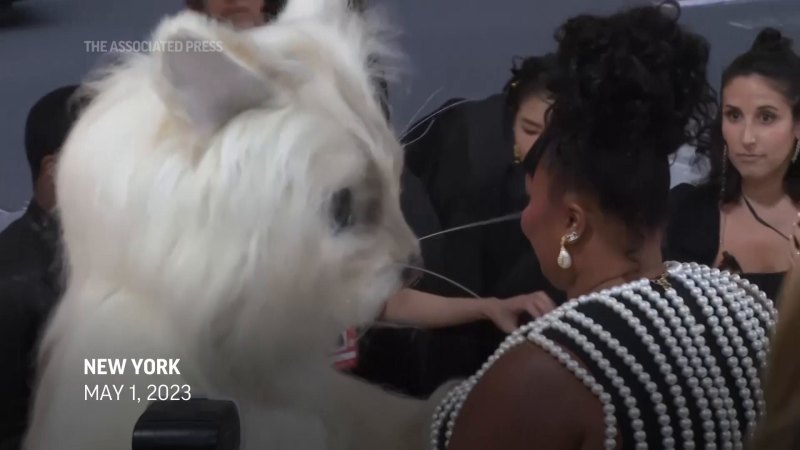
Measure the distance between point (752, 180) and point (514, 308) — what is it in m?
0.23

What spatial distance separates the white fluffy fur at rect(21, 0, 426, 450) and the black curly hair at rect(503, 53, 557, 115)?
10 cm

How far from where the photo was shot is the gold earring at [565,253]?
0.69 m

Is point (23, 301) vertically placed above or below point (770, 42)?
below

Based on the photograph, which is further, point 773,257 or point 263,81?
point 773,257

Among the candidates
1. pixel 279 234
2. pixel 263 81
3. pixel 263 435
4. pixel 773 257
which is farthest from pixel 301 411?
pixel 773 257

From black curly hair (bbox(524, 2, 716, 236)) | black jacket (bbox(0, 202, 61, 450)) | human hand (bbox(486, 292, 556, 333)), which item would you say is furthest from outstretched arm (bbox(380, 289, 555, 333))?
black jacket (bbox(0, 202, 61, 450))

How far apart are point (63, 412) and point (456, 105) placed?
14.8 inches

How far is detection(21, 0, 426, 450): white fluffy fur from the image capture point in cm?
65

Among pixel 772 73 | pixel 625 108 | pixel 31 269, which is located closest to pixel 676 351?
pixel 625 108

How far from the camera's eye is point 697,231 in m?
0.80

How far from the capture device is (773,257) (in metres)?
0.79

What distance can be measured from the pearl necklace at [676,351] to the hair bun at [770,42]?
0.69ft

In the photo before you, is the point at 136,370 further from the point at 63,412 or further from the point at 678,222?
the point at 678,222

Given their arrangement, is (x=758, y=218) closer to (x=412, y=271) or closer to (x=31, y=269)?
(x=412, y=271)
